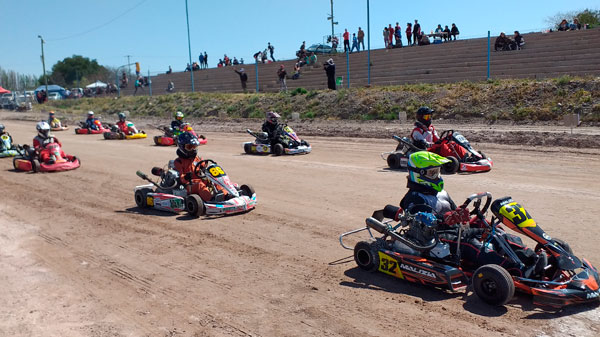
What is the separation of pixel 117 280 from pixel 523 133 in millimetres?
15330

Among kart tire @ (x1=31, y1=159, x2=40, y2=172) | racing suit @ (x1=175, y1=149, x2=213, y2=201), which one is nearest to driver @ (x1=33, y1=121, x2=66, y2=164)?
kart tire @ (x1=31, y1=159, x2=40, y2=172)

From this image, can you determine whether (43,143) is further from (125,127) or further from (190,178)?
(125,127)

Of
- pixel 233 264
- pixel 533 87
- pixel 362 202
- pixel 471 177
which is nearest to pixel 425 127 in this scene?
pixel 471 177

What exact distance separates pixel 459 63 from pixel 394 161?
1892 cm

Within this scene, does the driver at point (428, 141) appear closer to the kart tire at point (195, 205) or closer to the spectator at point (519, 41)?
the kart tire at point (195, 205)

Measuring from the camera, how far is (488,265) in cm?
562

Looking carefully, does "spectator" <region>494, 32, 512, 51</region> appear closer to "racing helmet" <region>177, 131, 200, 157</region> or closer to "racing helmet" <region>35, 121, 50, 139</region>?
"racing helmet" <region>35, 121, 50, 139</region>

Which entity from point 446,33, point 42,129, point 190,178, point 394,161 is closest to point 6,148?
point 42,129

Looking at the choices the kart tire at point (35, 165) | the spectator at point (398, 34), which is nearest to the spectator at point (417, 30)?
the spectator at point (398, 34)

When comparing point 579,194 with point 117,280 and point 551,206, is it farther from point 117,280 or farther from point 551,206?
point 117,280

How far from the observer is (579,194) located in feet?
34.1

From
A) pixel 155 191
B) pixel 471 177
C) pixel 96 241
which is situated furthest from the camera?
pixel 471 177

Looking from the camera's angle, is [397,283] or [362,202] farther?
[362,202]

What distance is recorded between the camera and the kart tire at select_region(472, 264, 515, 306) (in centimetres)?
543
